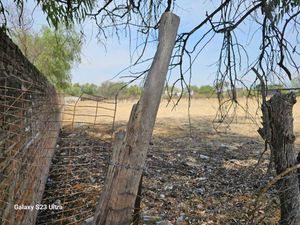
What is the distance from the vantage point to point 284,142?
193cm

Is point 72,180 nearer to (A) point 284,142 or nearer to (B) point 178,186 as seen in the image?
(B) point 178,186

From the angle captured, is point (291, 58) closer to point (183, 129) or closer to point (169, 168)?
point (169, 168)

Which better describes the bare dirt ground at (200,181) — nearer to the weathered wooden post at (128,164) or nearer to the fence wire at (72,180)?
the fence wire at (72,180)

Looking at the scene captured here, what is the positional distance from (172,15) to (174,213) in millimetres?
2221

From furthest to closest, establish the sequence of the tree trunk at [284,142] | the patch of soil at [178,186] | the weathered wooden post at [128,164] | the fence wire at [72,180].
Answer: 1. the patch of soil at [178,186]
2. the tree trunk at [284,142]
3. the fence wire at [72,180]
4. the weathered wooden post at [128,164]

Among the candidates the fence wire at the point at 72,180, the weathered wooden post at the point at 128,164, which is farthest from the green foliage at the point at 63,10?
the weathered wooden post at the point at 128,164

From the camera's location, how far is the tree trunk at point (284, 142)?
190 cm

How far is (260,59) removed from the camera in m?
2.73

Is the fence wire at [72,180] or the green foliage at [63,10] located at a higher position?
the green foliage at [63,10]

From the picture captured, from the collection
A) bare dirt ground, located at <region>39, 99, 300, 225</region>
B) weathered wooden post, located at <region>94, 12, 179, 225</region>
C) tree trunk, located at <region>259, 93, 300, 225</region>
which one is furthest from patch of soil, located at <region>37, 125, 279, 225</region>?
weathered wooden post, located at <region>94, 12, 179, 225</region>

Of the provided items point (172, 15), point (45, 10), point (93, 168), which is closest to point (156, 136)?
point (93, 168)

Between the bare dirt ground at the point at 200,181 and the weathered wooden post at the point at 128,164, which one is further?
the bare dirt ground at the point at 200,181

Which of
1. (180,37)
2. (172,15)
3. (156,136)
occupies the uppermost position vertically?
(180,37)

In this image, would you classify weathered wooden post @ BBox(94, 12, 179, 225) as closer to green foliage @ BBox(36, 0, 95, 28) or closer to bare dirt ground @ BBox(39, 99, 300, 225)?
bare dirt ground @ BBox(39, 99, 300, 225)
